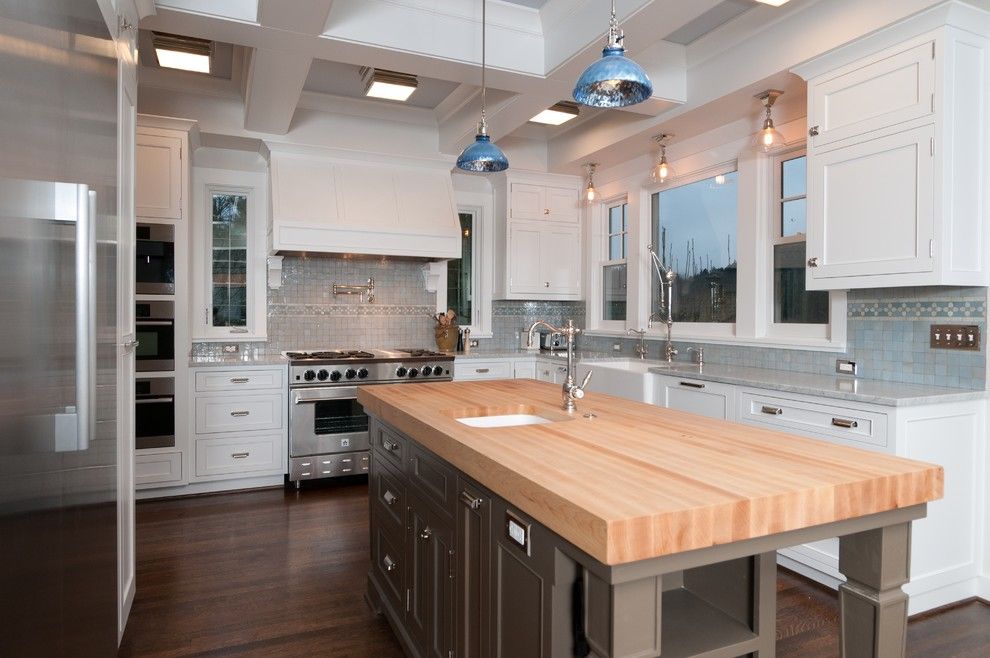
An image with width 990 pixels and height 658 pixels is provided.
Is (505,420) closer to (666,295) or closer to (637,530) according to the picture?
(637,530)

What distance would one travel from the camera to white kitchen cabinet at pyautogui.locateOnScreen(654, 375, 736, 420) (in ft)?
11.5

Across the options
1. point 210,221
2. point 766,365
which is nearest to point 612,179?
point 766,365

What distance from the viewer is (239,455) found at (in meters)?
4.64

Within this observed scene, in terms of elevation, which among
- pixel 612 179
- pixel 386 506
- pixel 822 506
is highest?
pixel 612 179

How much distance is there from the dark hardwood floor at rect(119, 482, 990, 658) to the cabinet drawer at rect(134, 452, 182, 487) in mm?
291

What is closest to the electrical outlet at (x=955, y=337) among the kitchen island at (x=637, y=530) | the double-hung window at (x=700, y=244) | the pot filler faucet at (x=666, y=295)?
the double-hung window at (x=700, y=244)

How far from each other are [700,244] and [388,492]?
3.16m

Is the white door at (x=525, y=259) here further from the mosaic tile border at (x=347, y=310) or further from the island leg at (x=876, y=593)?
the island leg at (x=876, y=593)

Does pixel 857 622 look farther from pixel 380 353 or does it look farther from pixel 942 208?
pixel 380 353

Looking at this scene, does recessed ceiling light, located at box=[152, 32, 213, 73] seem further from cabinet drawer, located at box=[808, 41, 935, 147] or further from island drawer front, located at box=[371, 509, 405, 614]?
cabinet drawer, located at box=[808, 41, 935, 147]

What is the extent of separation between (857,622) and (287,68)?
3575mm

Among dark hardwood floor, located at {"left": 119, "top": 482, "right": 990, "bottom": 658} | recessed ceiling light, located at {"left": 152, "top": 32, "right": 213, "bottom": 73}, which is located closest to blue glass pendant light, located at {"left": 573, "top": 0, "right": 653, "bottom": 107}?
dark hardwood floor, located at {"left": 119, "top": 482, "right": 990, "bottom": 658}

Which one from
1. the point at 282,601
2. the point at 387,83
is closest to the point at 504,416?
the point at 282,601

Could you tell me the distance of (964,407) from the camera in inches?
111
